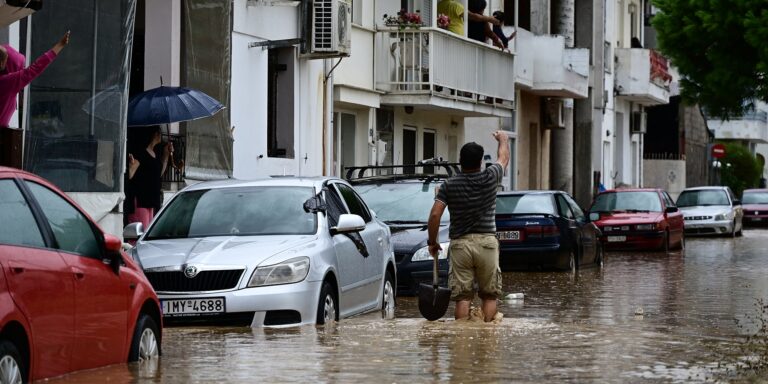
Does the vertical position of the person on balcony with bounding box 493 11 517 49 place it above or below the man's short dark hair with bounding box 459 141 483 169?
above

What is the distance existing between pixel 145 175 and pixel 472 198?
6.68m

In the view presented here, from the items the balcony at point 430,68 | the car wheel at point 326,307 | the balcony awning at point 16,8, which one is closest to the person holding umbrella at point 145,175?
the balcony awning at point 16,8

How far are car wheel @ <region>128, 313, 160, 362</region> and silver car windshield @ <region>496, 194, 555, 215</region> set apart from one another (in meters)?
15.6

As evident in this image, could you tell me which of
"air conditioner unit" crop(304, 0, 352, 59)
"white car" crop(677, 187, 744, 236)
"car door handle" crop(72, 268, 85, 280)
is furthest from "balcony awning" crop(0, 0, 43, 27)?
"white car" crop(677, 187, 744, 236)

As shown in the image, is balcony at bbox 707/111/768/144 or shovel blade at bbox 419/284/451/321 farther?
balcony at bbox 707/111/768/144

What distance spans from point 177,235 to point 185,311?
1.45m

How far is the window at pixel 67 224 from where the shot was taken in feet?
31.6

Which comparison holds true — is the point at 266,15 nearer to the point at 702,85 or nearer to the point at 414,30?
the point at 414,30

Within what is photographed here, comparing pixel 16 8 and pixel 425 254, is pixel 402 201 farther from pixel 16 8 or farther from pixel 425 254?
pixel 16 8

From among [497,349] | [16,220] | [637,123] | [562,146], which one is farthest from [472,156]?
[637,123]

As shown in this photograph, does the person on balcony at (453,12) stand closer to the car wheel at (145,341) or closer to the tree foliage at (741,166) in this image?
the car wheel at (145,341)

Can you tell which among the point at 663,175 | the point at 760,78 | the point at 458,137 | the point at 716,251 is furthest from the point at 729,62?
the point at 663,175

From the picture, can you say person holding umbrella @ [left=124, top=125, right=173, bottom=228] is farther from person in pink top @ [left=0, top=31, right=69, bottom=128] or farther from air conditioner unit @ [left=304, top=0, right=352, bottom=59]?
air conditioner unit @ [left=304, top=0, right=352, bottom=59]

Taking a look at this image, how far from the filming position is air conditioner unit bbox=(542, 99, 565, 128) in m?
47.0
